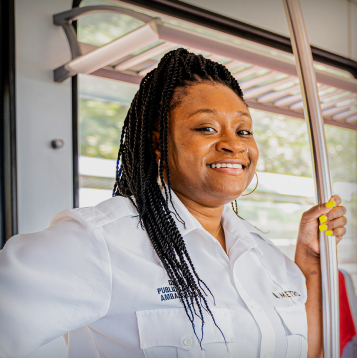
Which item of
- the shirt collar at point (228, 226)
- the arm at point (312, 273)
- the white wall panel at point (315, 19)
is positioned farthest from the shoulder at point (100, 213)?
the white wall panel at point (315, 19)

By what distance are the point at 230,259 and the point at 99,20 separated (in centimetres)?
127

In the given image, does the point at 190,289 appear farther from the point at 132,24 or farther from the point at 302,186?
the point at 302,186

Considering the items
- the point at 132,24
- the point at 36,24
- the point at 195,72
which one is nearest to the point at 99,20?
the point at 132,24

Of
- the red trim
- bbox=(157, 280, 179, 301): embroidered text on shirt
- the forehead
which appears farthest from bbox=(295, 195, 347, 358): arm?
the red trim

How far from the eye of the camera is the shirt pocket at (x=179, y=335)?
0.87m

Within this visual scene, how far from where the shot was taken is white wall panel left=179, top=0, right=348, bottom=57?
203 cm

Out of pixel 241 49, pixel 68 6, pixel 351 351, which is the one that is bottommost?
pixel 351 351

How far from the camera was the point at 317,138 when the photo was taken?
98 cm

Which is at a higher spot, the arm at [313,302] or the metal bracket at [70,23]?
the metal bracket at [70,23]

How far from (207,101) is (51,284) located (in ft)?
1.93

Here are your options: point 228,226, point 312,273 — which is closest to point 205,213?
point 228,226

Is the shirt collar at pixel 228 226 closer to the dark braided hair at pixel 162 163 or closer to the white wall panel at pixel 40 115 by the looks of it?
the dark braided hair at pixel 162 163

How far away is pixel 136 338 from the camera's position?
2.86 feet

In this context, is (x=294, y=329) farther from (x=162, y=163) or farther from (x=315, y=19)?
(x=315, y=19)
